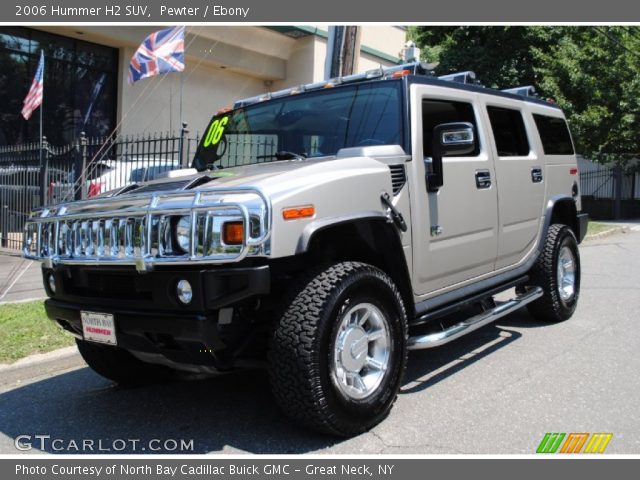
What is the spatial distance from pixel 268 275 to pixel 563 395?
90.4 inches

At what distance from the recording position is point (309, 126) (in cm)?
431

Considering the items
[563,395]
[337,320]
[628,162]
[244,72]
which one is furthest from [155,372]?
[628,162]

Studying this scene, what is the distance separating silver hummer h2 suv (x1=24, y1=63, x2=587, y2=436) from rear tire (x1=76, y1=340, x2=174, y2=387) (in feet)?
0.04

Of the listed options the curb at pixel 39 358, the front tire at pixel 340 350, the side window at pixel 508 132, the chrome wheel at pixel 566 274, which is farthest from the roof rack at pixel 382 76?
the curb at pixel 39 358

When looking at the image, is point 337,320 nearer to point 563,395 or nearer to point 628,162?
point 563,395

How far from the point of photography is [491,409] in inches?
146

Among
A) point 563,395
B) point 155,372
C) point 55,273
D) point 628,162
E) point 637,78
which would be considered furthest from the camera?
point 628,162

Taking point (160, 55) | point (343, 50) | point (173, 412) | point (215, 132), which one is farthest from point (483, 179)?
point (160, 55)

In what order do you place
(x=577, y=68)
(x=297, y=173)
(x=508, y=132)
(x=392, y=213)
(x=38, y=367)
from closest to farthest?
1. (x=297, y=173)
2. (x=392, y=213)
3. (x=38, y=367)
4. (x=508, y=132)
5. (x=577, y=68)

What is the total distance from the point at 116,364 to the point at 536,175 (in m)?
3.92

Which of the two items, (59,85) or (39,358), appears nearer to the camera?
(39,358)

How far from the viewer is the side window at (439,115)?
13.8 ft

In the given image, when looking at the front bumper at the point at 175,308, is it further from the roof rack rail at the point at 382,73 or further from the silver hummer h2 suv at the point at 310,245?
the roof rack rail at the point at 382,73

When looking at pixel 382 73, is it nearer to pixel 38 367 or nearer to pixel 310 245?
pixel 310 245
